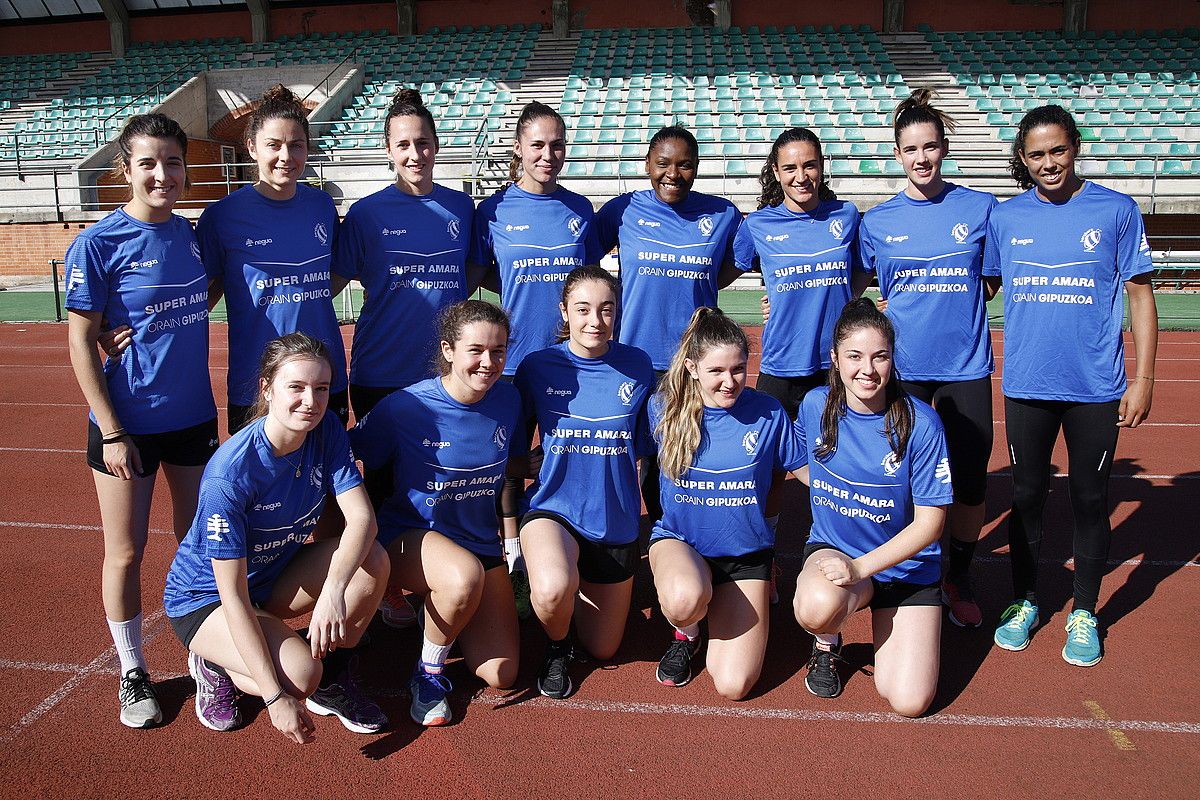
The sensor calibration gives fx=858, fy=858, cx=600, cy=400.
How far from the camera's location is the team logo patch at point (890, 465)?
3.22 meters

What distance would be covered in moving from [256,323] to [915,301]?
2.73 m

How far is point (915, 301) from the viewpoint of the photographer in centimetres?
367

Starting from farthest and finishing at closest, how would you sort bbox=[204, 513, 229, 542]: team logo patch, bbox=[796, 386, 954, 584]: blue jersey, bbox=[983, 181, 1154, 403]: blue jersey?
bbox=[983, 181, 1154, 403]: blue jersey
bbox=[796, 386, 954, 584]: blue jersey
bbox=[204, 513, 229, 542]: team logo patch

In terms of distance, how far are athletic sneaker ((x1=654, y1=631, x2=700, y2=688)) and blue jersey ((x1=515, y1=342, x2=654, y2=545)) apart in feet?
1.47

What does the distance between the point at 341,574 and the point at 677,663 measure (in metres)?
1.31

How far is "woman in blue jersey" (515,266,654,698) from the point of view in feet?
11.1

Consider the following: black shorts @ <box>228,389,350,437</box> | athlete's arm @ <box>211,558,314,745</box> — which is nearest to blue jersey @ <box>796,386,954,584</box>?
black shorts @ <box>228,389,350,437</box>

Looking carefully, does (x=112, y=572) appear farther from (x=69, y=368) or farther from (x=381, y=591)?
(x=69, y=368)

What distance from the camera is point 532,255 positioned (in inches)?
150

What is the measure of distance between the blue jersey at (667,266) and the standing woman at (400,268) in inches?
31.2

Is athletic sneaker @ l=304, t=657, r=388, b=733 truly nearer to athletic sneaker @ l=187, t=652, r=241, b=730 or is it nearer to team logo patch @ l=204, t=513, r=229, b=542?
athletic sneaker @ l=187, t=652, r=241, b=730

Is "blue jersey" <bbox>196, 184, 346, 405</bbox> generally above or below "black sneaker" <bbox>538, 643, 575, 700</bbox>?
above

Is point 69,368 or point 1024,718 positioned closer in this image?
point 1024,718

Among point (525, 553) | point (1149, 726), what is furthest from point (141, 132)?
point (1149, 726)
